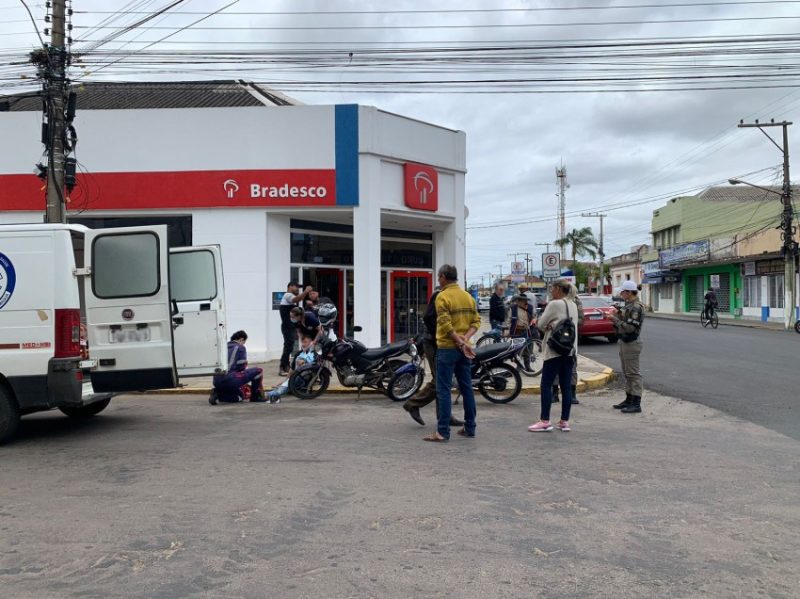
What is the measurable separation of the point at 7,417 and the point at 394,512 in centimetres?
453

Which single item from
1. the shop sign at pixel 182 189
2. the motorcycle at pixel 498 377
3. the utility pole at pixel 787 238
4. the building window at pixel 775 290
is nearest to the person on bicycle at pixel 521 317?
the motorcycle at pixel 498 377

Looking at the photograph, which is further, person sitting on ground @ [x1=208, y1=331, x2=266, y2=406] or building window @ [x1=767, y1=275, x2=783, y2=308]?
building window @ [x1=767, y1=275, x2=783, y2=308]

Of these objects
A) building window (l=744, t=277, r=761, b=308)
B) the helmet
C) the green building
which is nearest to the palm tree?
the green building

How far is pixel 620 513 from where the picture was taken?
15.3 ft

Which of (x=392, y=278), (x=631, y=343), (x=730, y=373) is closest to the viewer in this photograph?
(x=631, y=343)

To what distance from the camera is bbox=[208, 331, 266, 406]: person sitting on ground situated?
9.70 meters

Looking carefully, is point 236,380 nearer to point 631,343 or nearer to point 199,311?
point 199,311

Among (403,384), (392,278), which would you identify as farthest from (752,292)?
→ (403,384)

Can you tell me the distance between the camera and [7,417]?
22.0ft

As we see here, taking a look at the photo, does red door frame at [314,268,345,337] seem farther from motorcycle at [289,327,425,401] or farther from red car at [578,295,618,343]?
red car at [578,295,618,343]

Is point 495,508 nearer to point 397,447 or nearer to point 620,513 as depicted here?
point 620,513

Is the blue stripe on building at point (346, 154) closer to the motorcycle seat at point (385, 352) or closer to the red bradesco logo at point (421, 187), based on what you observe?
the red bradesco logo at point (421, 187)

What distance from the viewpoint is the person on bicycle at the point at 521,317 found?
1330 cm

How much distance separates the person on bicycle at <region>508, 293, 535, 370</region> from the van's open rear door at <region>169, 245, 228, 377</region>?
6580 millimetres
